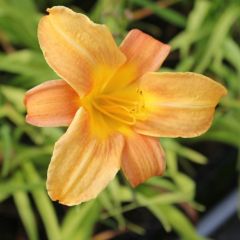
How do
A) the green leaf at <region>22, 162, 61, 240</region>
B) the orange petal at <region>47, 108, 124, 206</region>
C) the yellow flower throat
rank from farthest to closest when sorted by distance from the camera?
the green leaf at <region>22, 162, 61, 240</region>
the yellow flower throat
the orange petal at <region>47, 108, 124, 206</region>

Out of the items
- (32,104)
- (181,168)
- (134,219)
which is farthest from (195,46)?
(32,104)

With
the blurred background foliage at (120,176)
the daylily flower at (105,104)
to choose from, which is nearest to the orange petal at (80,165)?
the daylily flower at (105,104)

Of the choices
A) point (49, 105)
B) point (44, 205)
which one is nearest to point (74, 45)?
point (49, 105)

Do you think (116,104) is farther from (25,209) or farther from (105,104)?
(25,209)

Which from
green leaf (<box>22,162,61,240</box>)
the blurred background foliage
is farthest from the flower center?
green leaf (<box>22,162,61,240</box>)

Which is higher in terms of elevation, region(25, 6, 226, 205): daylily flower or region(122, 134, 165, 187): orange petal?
region(25, 6, 226, 205): daylily flower

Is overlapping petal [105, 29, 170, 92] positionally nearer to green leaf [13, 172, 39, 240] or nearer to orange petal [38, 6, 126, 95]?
orange petal [38, 6, 126, 95]

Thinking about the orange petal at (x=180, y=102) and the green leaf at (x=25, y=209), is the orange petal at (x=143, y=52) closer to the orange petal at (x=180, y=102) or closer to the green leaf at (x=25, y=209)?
the orange petal at (x=180, y=102)
